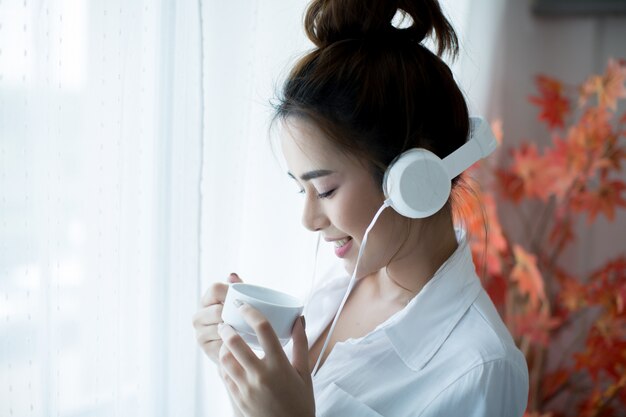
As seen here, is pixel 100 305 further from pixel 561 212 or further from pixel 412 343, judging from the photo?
pixel 561 212

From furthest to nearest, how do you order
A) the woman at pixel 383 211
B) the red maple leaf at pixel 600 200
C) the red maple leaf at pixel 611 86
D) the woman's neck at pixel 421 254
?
1. the red maple leaf at pixel 600 200
2. the red maple leaf at pixel 611 86
3. the woman's neck at pixel 421 254
4. the woman at pixel 383 211

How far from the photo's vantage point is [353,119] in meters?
0.85

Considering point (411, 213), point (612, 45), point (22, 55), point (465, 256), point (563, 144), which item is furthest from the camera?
point (612, 45)

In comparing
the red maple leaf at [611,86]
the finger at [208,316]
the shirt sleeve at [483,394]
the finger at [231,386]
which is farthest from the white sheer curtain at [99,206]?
the red maple leaf at [611,86]

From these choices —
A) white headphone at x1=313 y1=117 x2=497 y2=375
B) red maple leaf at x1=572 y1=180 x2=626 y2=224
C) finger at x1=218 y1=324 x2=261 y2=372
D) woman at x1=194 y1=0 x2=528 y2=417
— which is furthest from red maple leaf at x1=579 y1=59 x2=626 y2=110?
finger at x1=218 y1=324 x2=261 y2=372

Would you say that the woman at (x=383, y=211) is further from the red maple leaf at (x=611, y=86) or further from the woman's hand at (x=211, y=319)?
the red maple leaf at (x=611, y=86)

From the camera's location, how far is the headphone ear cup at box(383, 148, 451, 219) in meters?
0.80

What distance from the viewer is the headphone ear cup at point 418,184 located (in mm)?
798

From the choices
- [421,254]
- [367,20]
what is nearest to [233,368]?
[421,254]

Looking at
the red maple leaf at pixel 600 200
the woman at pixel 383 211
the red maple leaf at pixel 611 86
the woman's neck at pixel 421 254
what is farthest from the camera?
the red maple leaf at pixel 600 200

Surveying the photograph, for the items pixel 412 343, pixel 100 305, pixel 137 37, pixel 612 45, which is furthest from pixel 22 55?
pixel 612 45

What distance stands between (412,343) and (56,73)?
60 centimetres

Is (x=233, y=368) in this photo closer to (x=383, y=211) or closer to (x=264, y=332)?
(x=264, y=332)

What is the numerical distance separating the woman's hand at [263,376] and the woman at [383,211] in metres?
0.03
